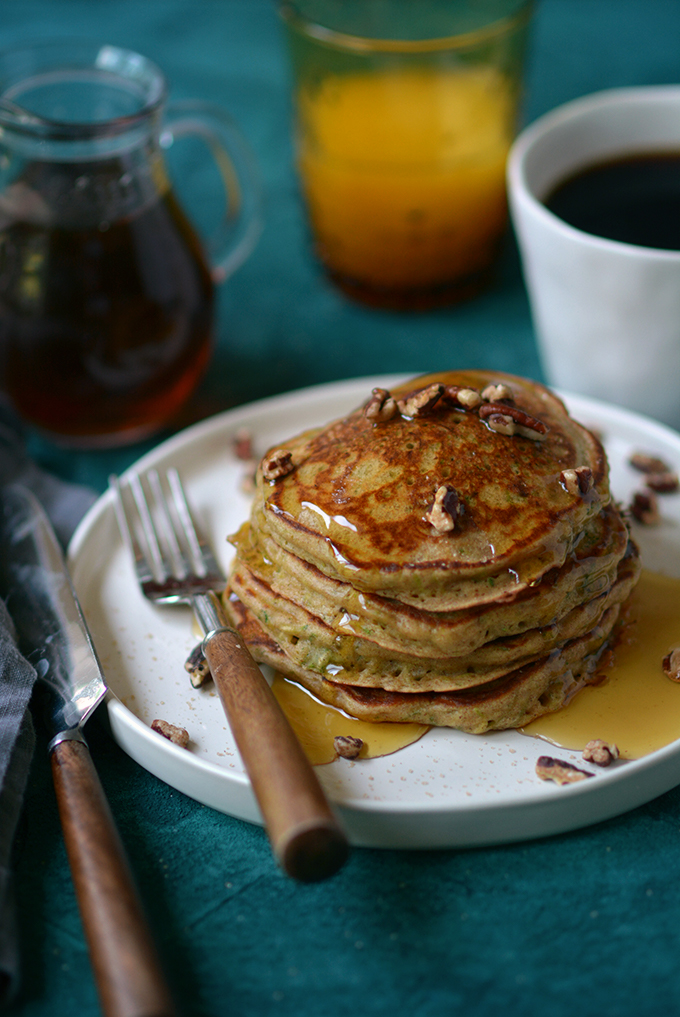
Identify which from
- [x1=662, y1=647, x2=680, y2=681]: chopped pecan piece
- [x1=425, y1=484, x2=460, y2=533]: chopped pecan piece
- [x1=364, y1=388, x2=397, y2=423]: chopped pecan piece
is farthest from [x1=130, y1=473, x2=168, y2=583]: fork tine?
[x1=662, y1=647, x2=680, y2=681]: chopped pecan piece

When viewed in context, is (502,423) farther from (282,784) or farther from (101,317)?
(101,317)

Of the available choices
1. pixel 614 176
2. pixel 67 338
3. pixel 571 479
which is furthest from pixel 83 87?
pixel 571 479

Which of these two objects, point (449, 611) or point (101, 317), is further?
point (101, 317)

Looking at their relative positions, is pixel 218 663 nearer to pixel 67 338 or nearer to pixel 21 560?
pixel 21 560

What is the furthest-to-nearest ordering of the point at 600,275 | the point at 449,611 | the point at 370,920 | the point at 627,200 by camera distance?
the point at 627,200 < the point at 600,275 < the point at 449,611 < the point at 370,920

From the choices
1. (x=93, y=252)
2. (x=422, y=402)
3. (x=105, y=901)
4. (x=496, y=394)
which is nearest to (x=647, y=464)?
(x=496, y=394)

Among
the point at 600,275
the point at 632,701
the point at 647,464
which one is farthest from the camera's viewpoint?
the point at 600,275

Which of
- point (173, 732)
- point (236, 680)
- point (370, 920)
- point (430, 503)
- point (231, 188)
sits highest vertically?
point (231, 188)

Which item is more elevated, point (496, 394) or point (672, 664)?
point (496, 394)
